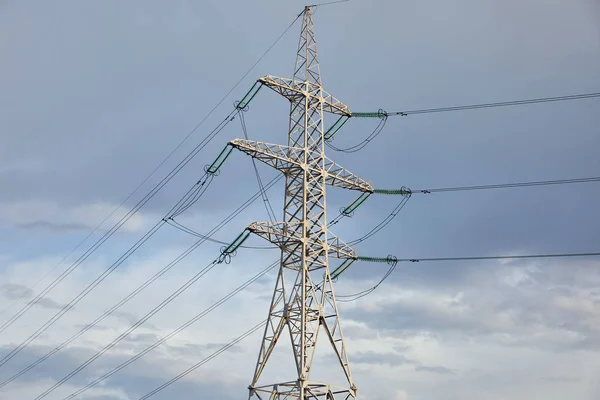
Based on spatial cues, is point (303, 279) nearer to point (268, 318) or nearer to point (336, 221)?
point (268, 318)

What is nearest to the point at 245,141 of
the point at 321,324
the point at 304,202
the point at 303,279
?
the point at 304,202

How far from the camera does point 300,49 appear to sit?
208 feet

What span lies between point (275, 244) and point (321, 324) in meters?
6.51

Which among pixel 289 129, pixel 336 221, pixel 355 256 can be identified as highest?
pixel 289 129

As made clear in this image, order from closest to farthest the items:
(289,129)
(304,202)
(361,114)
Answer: (304,202) < (289,129) < (361,114)

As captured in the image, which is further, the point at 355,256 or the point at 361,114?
the point at 361,114

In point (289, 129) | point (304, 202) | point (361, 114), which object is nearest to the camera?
point (304, 202)

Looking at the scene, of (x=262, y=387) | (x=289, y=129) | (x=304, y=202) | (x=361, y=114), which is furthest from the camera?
(x=361, y=114)

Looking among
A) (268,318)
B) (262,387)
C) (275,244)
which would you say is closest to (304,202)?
(275,244)

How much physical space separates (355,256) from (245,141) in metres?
11.7

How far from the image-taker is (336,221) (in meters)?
60.9

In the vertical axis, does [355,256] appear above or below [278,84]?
below

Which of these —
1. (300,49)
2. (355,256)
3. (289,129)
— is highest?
(300,49)

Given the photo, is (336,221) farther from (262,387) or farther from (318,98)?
(262,387)
